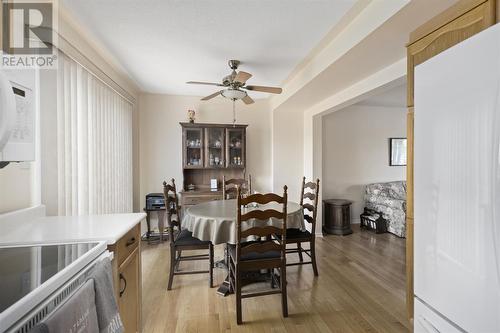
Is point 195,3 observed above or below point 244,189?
above

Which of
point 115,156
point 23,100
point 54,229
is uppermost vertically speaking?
point 23,100

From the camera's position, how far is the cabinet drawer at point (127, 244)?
52.1 inches

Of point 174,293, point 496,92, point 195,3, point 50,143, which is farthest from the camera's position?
point 174,293

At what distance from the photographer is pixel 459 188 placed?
0.79 metres

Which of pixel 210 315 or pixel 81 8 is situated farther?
pixel 210 315

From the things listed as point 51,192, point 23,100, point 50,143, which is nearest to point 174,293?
point 51,192

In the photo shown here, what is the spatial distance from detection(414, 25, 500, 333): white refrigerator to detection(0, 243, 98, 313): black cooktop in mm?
1418

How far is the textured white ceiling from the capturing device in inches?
69.8

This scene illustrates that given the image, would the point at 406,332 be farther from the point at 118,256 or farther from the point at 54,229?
the point at 54,229

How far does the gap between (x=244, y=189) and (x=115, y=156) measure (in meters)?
1.75

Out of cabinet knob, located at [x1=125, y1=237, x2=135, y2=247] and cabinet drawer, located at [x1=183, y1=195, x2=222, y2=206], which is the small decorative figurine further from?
cabinet knob, located at [x1=125, y1=237, x2=135, y2=247]

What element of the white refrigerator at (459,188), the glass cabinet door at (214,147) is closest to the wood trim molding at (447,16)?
the white refrigerator at (459,188)

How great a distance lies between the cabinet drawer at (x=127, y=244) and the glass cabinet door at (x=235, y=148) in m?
2.48

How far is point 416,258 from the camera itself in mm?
1035
